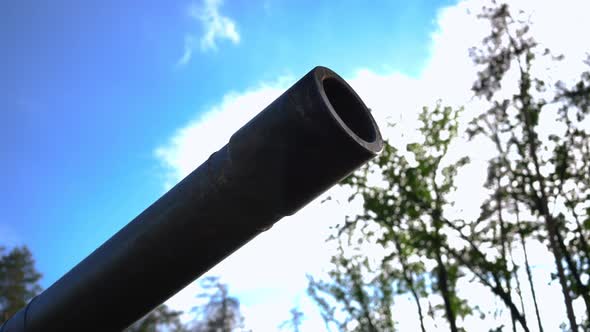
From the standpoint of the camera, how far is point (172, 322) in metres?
40.4

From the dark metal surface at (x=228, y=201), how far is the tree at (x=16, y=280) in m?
39.1

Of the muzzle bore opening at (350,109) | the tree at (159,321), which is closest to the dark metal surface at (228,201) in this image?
the muzzle bore opening at (350,109)

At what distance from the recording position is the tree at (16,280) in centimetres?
3750

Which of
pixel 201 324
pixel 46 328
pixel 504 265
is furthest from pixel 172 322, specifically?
pixel 46 328

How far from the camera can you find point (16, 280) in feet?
131

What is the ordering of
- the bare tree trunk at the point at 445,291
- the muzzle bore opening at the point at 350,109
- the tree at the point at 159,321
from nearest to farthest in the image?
1. the muzzle bore opening at the point at 350,109
2. the bare tree trunk at the point at 445,291
3. the tree at the point at 159,321

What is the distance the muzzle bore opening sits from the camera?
2187 mm

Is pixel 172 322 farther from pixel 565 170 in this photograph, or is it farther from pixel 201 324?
pixel 565 170

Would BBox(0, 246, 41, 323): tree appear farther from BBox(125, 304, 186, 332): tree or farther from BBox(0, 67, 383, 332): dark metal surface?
BBox(0, 67, 383, 332): dark metal surface

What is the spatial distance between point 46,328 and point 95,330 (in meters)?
0.35

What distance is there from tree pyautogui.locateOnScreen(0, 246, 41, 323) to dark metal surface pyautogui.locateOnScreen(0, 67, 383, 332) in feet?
128

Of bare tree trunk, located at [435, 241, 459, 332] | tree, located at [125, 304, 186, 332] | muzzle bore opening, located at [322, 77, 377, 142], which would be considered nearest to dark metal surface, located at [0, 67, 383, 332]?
muzzle bore opening, located at [322, 77, 377, 142]

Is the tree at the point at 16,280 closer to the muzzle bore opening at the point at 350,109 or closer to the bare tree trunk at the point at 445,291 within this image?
the bare tree trunk at the point at 445,291

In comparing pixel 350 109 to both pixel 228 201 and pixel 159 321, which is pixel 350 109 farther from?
pixel 159 321
